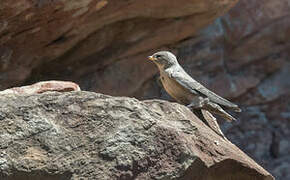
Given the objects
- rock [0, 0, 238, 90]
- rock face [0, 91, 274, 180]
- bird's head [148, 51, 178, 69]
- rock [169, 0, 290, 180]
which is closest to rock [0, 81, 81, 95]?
bird's head [148, 51, 178, 69]

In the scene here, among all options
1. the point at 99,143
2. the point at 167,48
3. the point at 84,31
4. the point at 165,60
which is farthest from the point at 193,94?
the point at 167,48

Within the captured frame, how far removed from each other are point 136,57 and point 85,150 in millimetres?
5593

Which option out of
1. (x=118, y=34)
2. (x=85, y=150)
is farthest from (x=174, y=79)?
(x=118, y=34)

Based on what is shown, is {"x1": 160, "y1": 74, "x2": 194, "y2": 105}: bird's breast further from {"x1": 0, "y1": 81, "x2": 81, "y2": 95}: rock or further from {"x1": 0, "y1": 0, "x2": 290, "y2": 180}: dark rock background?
{"x1": 0, "y1": 0, "x2": 290, "y2": 180}: dark rock background

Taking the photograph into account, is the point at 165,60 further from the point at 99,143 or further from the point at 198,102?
the point at 99,143

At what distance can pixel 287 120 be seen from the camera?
11.7 meters

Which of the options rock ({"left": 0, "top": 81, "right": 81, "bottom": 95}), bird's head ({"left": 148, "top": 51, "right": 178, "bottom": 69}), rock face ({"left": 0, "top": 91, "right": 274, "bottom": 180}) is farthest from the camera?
bird's head ({"left": 148, "top": 51, "right": 178, "bottom": 69})

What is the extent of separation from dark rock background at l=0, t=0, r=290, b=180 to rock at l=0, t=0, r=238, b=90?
16 millimetres

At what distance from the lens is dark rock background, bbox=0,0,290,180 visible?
25.9 ft

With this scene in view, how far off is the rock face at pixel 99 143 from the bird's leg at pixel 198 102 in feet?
3.70

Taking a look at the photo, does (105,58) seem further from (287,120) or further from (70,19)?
(287,120)

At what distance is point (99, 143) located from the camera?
443cm

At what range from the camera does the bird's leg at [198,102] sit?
19.5ft

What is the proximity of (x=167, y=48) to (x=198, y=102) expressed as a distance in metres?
4.36
